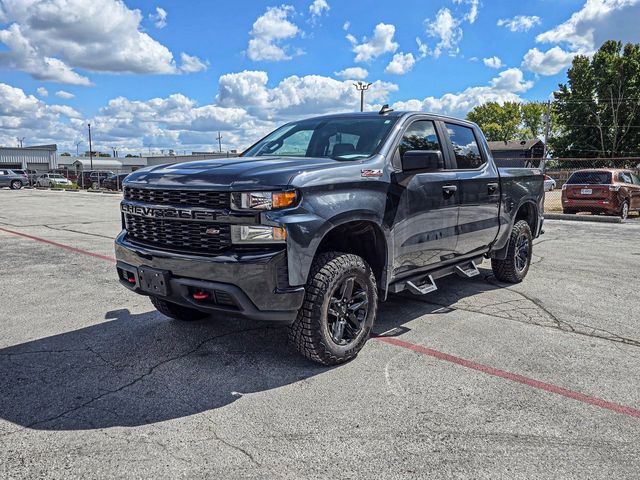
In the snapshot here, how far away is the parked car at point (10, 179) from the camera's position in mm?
40844

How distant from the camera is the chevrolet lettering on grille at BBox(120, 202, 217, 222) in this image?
3.46 meters

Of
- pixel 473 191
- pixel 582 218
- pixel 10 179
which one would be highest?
pixel 10 179

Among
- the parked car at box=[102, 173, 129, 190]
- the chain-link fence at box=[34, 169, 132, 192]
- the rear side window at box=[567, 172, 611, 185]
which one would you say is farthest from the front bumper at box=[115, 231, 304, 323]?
the chain-link fence at box=[34, 169, 132, 192]

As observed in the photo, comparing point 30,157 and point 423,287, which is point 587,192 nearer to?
point 423,287

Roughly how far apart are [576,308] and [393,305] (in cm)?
191

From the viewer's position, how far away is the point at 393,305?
5.53m

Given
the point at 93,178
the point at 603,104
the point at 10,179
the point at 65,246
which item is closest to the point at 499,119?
the point at 603,104

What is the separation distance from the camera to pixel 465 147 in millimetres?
5484

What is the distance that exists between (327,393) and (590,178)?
15.0 metres

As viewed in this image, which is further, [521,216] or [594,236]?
[594,236]

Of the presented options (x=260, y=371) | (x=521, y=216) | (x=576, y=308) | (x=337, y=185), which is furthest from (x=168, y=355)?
(x=521, y=216)

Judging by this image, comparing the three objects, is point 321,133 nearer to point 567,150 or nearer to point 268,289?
point 268,289

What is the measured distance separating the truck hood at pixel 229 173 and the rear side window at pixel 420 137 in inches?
33.2

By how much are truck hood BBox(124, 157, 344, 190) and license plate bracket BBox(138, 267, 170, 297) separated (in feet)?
2.02
